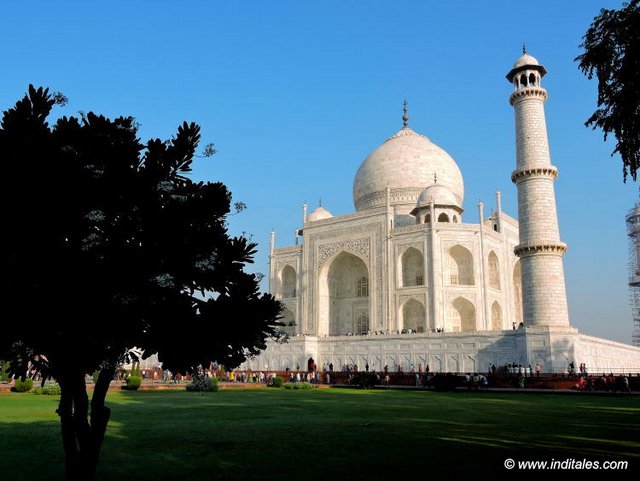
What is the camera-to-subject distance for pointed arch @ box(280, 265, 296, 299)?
3976 cm

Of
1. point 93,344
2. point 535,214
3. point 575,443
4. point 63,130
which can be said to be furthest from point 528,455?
point 535,214

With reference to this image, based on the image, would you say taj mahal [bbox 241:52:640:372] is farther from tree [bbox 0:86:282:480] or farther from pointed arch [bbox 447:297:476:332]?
tree [bbox 0:86:282:480]

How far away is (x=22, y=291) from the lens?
4383 mm

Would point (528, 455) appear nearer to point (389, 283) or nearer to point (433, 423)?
point (433, 423)

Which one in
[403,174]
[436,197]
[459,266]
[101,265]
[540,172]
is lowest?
[101,265]

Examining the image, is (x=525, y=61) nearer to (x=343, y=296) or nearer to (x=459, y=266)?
(x=459, y=266)

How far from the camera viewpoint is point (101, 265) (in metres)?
4.61

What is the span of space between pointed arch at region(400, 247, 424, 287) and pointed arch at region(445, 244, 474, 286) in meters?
1.67

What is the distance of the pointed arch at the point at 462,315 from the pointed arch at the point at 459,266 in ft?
3.93

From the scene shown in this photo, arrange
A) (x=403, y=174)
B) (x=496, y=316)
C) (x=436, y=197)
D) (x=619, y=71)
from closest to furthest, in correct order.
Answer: (x=619, y=71) → (x=496, y=316) → (x=436, y=197) → (x=403, y=174)

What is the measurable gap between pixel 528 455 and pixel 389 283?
2747cm

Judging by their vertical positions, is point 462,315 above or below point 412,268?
below

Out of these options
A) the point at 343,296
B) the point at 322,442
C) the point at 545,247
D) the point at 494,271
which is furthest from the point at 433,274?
the point at 322,442

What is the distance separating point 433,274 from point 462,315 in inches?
133
